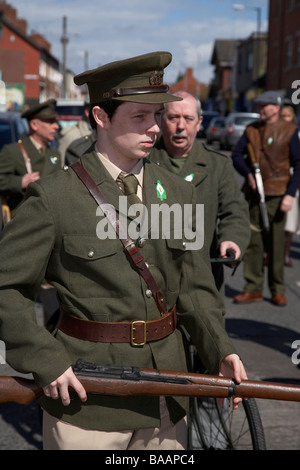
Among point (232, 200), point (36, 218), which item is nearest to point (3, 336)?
point (36, 218)

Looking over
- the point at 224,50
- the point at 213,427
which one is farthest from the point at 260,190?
the point at 224,50

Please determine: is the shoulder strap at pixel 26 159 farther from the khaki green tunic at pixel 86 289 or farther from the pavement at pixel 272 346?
the khaki green tunic at pixel 86 289

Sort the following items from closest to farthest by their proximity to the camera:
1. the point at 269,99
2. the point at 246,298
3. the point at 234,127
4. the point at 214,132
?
the point at 269,99, the point at 246,298, the point at 234,127, the point at 214,132

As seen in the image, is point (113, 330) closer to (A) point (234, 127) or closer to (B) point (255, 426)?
(B) point (255, 426)

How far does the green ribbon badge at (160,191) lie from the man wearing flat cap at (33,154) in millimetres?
4267

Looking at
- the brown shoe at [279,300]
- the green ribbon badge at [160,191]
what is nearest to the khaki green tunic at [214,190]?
the green ribbon badge at [160,191]

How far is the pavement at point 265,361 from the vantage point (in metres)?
4.36

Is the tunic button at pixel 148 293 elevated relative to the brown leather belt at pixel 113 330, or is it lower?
elevated

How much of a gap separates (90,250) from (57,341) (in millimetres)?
324

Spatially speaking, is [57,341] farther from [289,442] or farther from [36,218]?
[289,442]

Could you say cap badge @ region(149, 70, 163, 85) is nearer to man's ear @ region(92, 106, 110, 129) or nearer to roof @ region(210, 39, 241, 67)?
man's ear @ region(92, 106, 110, 129)

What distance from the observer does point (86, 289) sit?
7.86 feet

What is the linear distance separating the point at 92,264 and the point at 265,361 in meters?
3.70

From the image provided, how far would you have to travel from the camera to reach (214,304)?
8.70 ft
